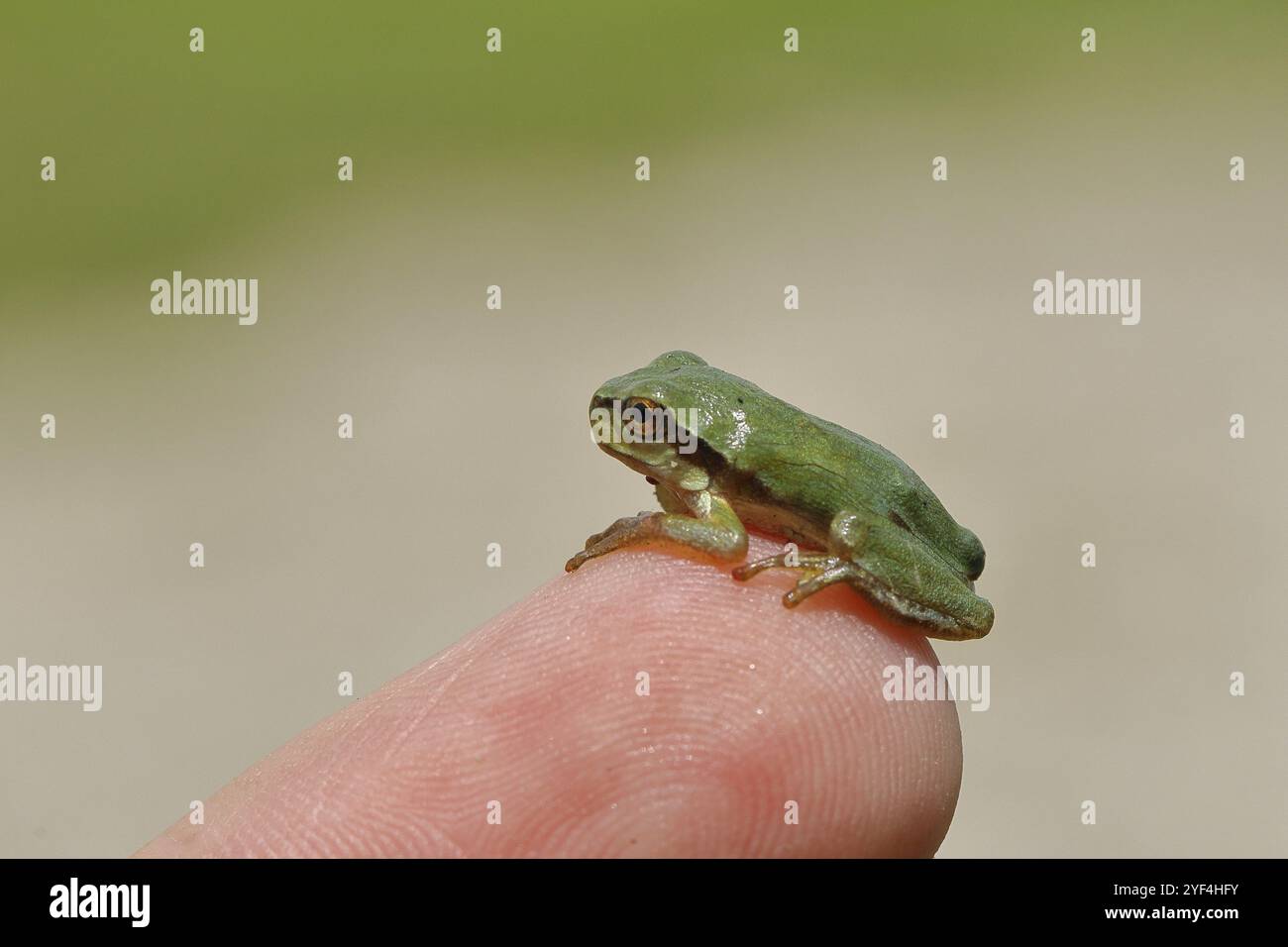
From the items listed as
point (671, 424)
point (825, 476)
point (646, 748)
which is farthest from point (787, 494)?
point (646, 748)

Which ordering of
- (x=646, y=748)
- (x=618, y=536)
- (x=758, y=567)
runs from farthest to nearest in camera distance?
(x=618, y=536) → (x=758, y=567) → (x=646, y=748)

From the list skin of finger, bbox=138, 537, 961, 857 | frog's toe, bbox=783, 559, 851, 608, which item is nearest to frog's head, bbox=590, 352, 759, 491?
skin of finger, bbox=138, 537, 961, 857

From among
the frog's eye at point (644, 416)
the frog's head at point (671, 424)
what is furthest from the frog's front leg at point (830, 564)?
the frog's eye at point (644, 416)

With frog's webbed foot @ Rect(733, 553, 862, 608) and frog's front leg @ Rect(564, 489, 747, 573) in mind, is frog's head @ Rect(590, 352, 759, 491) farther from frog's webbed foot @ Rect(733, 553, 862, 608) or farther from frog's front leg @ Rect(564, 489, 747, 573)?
frog's webbed foot @ Rect(733, 553, 862, 608)

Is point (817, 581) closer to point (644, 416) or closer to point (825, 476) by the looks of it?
point (825, 476)

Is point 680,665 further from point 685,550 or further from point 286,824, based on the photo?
point 286,824

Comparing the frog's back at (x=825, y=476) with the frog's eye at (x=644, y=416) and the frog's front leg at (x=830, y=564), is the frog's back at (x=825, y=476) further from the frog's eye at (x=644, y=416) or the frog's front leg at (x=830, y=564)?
the frog's eye at (x=644, y=416)

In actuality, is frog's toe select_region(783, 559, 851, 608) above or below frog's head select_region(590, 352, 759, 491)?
below
